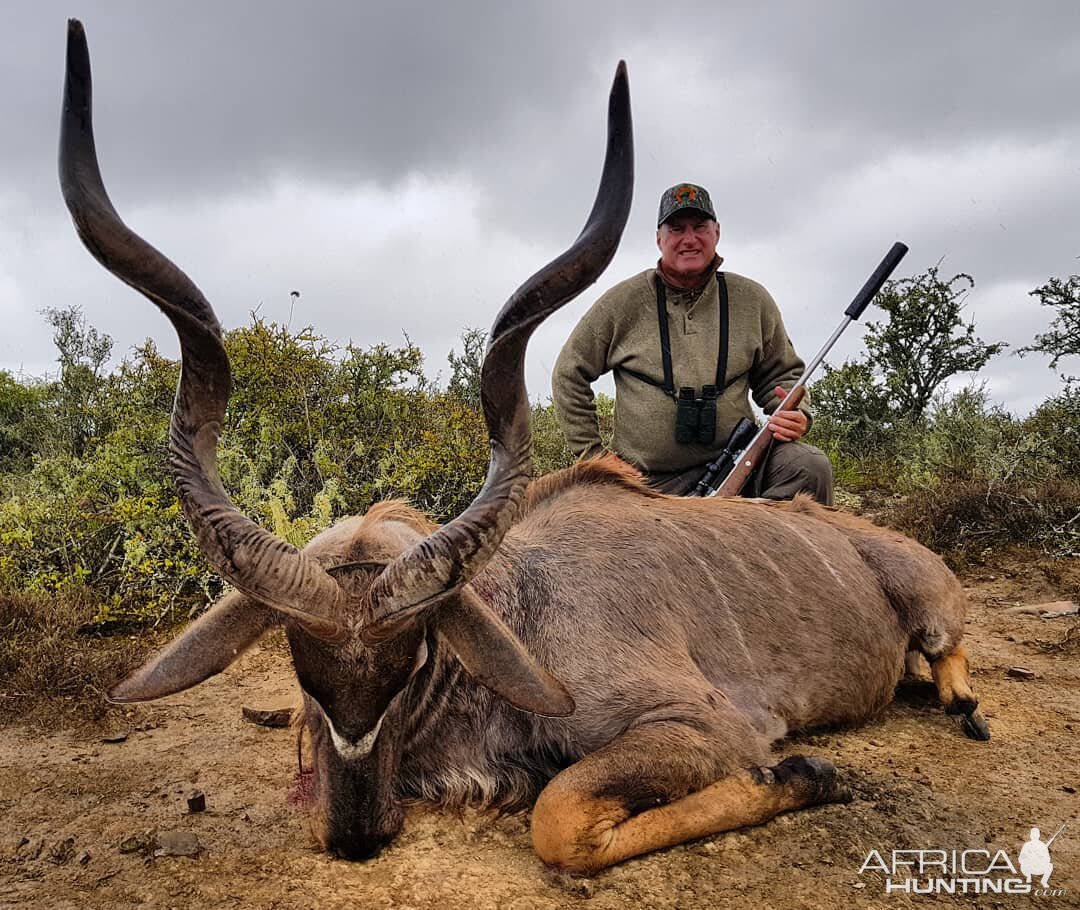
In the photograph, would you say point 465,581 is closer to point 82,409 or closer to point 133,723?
point 133,723

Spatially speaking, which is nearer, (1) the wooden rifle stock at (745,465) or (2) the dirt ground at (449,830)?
(2) the dirt ground at (449,830)

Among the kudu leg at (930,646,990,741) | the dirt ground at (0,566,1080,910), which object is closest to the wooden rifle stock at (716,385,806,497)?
the kudu leg at (930,646,990,741)

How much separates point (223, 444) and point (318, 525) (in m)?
1.58

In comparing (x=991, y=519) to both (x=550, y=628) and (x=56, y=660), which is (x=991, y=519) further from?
(x=56, y=660)

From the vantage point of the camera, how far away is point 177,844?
3.32 m

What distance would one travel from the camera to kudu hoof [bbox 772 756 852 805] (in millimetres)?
3615

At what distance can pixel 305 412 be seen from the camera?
8.05 m

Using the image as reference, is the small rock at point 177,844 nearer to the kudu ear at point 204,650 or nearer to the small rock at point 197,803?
the small rock at point 197,803

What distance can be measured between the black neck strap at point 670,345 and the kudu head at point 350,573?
3757 millimetres

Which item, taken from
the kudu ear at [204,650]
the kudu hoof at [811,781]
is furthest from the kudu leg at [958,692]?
the kudu ear at [204,650]

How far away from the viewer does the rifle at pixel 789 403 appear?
6.23m

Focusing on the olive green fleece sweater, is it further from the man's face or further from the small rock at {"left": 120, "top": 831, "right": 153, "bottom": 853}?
the small rock at {"left": 120, "top": 831, "right": 153, "bottom": 853}

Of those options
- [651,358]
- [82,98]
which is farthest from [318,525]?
[82,98]

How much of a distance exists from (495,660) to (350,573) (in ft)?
2.16
